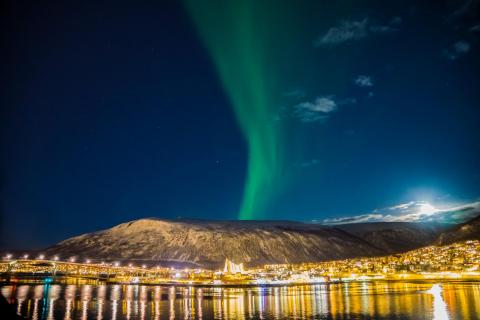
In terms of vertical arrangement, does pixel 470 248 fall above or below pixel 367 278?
above

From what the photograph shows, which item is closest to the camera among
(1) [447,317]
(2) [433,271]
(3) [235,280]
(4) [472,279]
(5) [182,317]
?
(1) [447,317]

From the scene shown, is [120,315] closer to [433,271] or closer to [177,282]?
[177,282]

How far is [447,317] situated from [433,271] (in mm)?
151077

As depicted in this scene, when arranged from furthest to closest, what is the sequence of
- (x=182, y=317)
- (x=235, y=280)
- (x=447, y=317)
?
1. (x=235, y=280)
2. (x=182, y=317)
3. (x=447, y=317)

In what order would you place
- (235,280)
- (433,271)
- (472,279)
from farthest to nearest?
(235,280), (433,271), (472,279)

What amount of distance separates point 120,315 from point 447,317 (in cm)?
4076

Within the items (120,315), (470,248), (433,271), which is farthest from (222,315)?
(470,248)

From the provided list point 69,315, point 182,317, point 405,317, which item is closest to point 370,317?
point 405,317

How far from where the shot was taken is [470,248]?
18538 cm

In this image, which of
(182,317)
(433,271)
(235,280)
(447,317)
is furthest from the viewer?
(235,280)

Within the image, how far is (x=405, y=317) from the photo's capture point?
155ft

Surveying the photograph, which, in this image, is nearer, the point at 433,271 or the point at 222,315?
the point at 222,315

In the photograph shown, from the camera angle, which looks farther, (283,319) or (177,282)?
(177,282)

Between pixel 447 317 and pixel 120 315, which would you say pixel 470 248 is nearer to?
pixel 447 317
